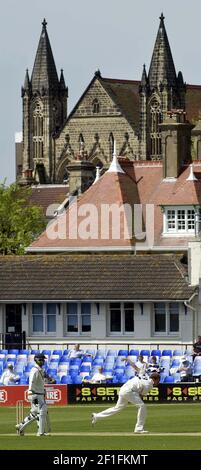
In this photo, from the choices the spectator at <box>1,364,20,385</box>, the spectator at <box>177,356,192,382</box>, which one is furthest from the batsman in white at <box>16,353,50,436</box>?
the spectator at <box>1,364,20,385</box>

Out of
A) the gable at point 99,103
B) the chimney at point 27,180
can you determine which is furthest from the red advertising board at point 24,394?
the gable at point 99,103

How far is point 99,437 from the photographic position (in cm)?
3522

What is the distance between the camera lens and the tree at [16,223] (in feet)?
300

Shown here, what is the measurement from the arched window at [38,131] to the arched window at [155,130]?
12.0 m

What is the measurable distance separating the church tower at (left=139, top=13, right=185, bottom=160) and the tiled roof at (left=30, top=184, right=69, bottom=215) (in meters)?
39.3

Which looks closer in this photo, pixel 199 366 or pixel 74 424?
pixel 74 424

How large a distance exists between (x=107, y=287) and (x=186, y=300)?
323cm

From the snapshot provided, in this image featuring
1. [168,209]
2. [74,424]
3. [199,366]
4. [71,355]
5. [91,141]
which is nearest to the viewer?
[74,424]

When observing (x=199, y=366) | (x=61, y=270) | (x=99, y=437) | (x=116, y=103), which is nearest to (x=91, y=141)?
(x=116, y=103)

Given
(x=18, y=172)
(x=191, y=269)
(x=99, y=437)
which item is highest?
(x=18, y=172)

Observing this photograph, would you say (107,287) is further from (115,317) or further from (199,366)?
(199,366)

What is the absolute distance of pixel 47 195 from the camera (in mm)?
140625
